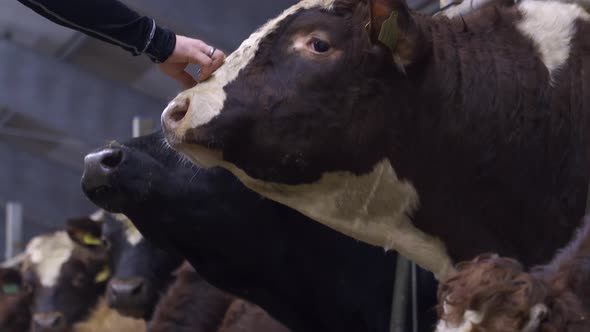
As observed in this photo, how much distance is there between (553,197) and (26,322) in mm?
5447

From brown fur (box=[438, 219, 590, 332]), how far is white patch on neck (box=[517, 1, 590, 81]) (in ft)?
4.32

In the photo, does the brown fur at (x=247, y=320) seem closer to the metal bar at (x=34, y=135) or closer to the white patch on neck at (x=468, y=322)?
the white patch on neck at (x=468, y=322)

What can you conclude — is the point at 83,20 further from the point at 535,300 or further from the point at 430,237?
the point at 535,300

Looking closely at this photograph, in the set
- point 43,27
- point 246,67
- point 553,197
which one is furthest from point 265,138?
point 43,27

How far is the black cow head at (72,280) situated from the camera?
7480 mm

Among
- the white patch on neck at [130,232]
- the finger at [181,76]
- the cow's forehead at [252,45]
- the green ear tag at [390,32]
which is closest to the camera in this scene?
the green ear tag at [390,32]

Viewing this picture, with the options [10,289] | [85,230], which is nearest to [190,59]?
[85,230]

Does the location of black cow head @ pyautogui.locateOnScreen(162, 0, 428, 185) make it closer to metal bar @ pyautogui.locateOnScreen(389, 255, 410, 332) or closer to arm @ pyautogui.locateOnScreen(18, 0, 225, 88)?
arm @ pyautogui.locateOnScreen(18, 0, 225, 88)

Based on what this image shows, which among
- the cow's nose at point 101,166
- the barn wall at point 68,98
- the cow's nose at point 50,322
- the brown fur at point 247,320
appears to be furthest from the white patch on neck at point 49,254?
the barn wall at point 68,98

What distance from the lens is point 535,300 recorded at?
75.7 inches

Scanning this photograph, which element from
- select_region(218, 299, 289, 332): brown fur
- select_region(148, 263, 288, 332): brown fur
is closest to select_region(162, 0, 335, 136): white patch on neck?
select_region(218, 299, 289, 332): brown fur

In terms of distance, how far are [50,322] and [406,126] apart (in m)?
4.77

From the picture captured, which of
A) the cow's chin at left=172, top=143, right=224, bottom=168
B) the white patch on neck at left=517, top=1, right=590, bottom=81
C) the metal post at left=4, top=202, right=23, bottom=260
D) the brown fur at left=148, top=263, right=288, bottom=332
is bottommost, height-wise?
the metal post at left=4, top=202, right=23, bottom=260

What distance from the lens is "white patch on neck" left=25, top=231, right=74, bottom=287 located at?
7.90 meters
